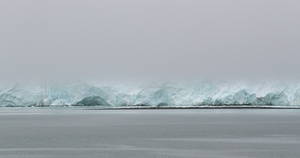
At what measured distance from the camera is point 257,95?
494 feet

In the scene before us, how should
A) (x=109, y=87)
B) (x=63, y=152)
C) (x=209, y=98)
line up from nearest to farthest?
(x=63, y=152)
(x=209, y=98)
(x=109, y=87)

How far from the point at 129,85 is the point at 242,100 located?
3963cm

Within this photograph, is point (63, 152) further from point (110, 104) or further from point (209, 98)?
point (110, 104)

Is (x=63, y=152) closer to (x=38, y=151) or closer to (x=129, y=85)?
(x=38, y=151)

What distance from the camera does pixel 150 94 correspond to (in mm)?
155125

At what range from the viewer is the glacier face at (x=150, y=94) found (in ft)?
488

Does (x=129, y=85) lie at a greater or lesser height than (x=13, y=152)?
greater

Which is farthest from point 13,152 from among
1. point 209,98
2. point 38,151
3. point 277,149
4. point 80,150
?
point 209,98

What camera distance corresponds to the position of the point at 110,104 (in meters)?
161

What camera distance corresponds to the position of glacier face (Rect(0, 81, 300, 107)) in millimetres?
148875

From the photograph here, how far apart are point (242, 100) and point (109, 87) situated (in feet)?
137

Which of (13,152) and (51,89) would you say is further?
(51,89)

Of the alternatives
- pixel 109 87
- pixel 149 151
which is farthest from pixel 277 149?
pixel 109 87

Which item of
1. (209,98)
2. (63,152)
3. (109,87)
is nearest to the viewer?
(63,152)
